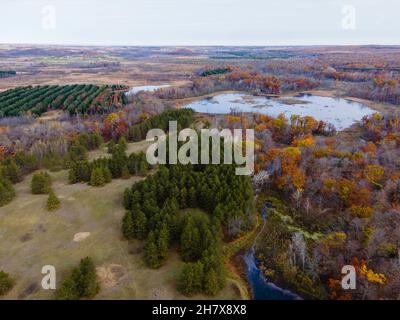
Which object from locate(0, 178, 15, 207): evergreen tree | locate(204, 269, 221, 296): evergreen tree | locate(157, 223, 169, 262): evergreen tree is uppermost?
locate(0, 178, 15, 207): evergreen tree

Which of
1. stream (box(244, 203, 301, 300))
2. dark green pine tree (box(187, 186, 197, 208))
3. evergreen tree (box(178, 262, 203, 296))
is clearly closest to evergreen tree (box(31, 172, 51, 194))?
dark green pine tree (box(187, 186, 197, 208))

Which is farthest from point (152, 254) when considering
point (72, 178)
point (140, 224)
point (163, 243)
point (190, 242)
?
point (72, 178)

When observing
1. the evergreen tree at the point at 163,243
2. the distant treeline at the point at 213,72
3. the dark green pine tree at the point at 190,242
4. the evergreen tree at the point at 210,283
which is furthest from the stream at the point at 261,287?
the distant treeline at the point at 213,72

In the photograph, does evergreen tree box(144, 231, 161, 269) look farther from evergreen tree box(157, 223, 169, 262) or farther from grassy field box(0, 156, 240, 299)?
grassy field box(0, 156, 240, 299)

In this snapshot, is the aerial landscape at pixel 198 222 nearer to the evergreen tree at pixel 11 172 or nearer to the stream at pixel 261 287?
the stream at pixel 261 287

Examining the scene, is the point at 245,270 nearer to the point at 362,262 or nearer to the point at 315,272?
the point at 315,272
